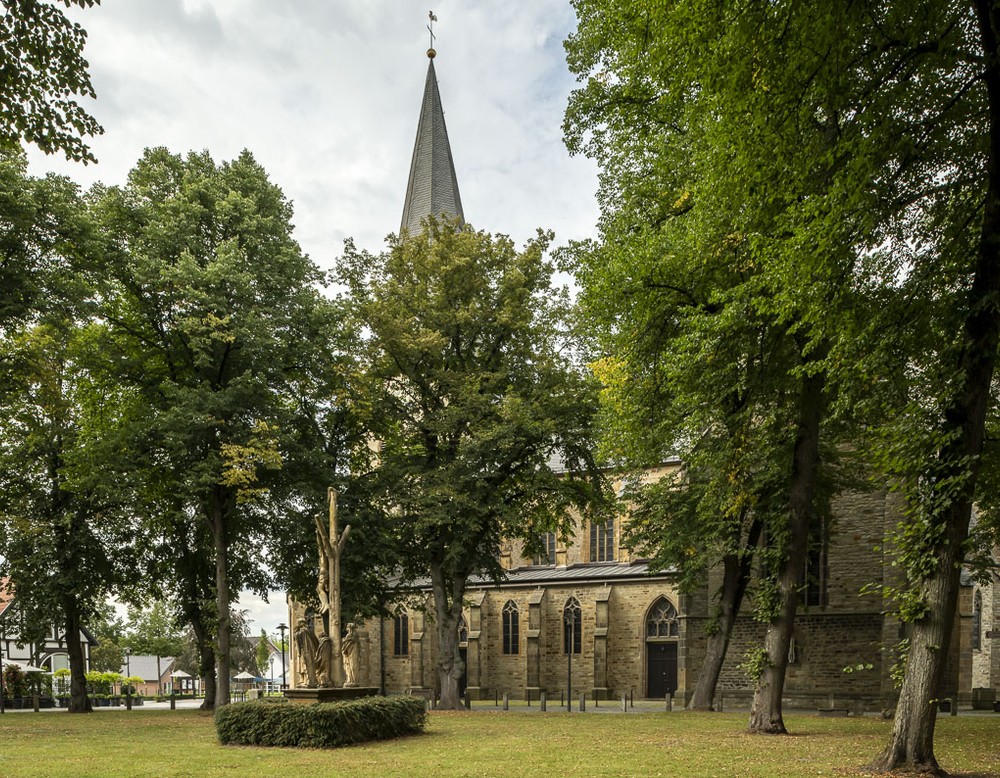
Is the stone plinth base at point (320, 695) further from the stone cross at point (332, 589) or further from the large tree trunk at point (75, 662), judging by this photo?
the large tree trunk at point (75, 662)

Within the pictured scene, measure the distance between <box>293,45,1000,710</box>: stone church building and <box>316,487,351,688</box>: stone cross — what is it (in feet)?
39.6

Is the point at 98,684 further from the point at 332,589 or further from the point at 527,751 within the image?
the point at 527,751

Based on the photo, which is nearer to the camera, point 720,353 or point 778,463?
point 720,353

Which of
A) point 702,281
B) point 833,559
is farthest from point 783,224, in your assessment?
point 833,559

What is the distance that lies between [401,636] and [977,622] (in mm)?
27344

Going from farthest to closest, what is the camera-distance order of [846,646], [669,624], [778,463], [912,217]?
[669,624]
[846,646]
[778,463]
[912,217]

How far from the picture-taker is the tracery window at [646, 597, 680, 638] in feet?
133

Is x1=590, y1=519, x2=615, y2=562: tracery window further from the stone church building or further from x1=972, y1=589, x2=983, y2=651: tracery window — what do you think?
x1=972, y1=589, x2=983, y2=651: tracery window

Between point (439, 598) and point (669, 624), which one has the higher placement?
point (439, 598)

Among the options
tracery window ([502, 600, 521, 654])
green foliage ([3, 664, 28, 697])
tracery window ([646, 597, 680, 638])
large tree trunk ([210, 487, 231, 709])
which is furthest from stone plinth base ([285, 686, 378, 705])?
tracery window ([502, 600, 521, 654])

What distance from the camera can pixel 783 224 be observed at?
12883 millimetres

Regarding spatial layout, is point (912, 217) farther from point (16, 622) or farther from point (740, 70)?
point (16, 622)

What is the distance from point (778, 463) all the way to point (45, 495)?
23.4 meters

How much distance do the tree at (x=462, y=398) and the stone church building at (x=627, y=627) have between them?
369 cm
